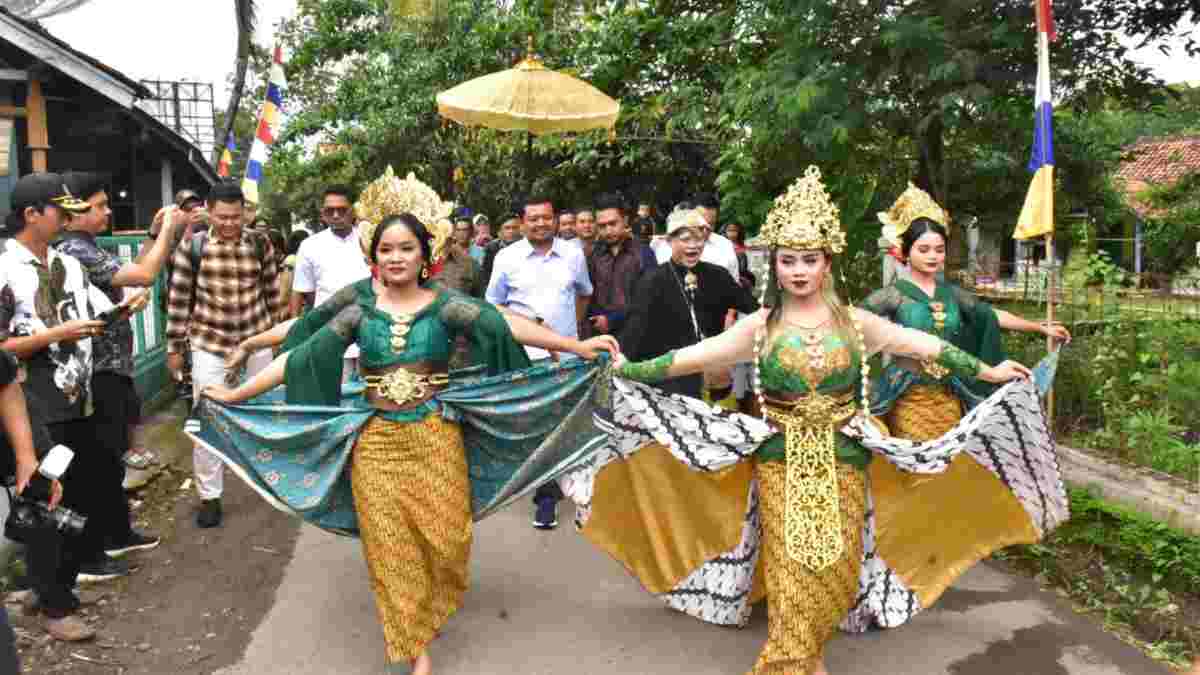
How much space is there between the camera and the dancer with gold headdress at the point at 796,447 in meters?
3.94

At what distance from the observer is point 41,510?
3.67 m

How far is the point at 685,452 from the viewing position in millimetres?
4312

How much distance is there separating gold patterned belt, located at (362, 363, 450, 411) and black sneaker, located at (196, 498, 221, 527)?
2.61 metres

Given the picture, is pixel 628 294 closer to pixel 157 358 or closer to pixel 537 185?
pixel 157 358

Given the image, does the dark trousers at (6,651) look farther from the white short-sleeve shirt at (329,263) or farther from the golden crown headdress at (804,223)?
the white short-sleeve shirt at (329,263)

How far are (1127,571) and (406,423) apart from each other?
370cm

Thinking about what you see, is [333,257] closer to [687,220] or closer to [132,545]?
[132,545]

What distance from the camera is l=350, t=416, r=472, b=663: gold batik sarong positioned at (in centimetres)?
417

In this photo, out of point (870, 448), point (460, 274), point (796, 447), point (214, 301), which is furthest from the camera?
point (460, 274)

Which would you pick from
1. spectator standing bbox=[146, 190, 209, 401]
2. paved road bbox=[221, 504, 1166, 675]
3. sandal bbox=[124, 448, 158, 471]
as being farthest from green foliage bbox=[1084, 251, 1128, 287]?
sandal bbox=[124, 448, 158, 471]

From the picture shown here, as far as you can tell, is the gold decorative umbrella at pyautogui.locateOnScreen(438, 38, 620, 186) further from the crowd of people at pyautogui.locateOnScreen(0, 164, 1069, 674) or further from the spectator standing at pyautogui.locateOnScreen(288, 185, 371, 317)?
the crowd of people at pyautogui.locateOnScreen(0, 164, 1069, 674)

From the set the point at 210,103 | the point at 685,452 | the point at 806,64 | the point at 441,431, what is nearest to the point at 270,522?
the point at 441,431

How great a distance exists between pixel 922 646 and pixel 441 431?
224 centimetres

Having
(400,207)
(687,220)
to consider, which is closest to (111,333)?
(400,207)
